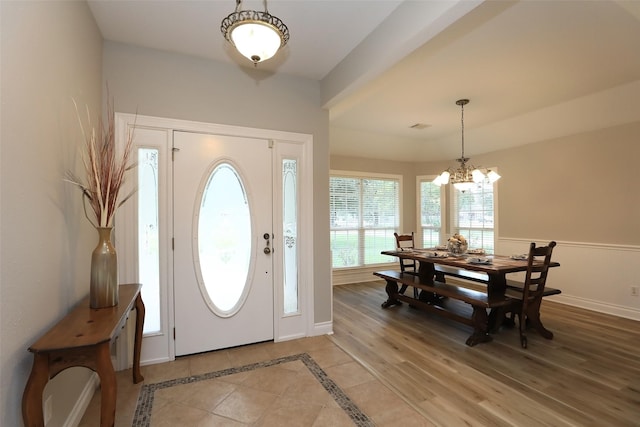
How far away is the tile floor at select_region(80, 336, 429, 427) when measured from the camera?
1.96 metres

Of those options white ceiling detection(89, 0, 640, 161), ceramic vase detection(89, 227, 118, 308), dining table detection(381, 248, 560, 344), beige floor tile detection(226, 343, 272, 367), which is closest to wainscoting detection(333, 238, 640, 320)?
dining table detection(381, 248, 560, 344)

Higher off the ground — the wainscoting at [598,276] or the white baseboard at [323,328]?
the wainscoting at [598,276]

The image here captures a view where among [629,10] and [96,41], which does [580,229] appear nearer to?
[629,10]

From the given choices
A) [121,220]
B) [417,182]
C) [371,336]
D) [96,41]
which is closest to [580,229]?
[417,182]

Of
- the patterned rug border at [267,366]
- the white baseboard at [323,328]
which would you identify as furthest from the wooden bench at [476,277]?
the patterned rug border at [267,366]

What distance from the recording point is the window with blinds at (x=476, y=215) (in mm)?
5617

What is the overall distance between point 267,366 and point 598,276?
4621 mm

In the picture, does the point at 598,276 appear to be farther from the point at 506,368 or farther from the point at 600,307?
the point at 506,368

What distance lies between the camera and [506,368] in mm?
2604

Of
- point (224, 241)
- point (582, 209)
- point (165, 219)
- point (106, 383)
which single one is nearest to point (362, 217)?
point (582, 209)

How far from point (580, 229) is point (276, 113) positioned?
4626 millimetres

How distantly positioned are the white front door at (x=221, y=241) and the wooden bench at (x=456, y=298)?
6.42 ft

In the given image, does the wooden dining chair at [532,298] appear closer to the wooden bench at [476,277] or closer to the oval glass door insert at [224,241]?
the wooden bench at [476,277]

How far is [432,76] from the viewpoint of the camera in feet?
10.9
